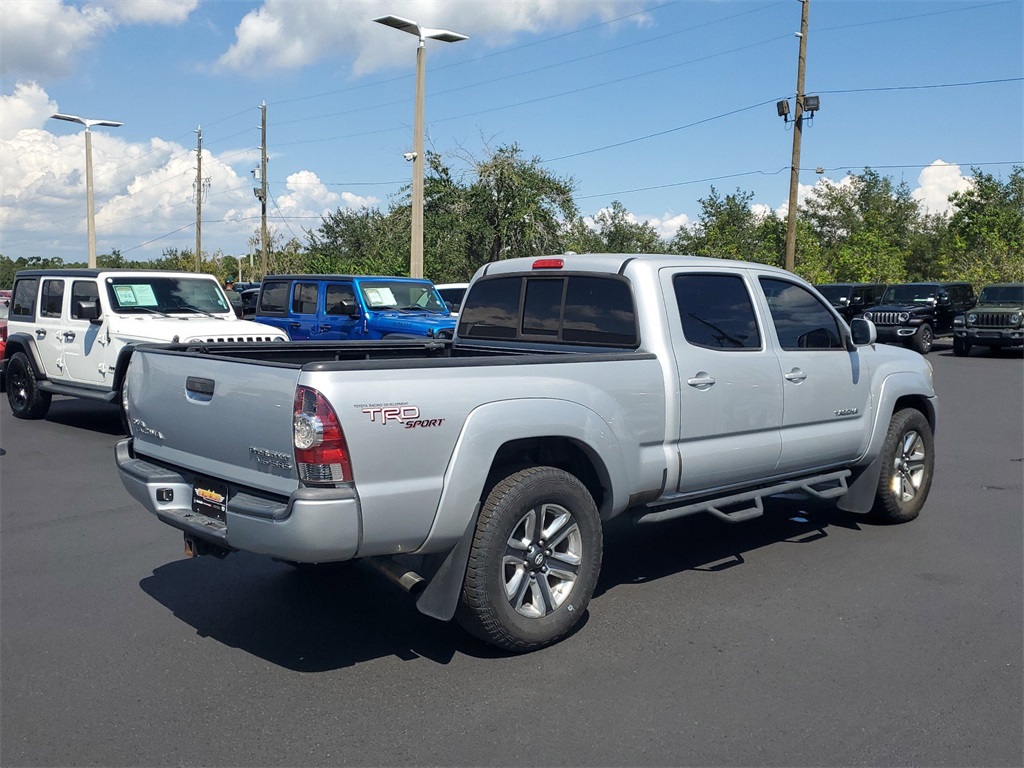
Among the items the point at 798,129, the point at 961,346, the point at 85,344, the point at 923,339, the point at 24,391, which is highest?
the point at 798,129

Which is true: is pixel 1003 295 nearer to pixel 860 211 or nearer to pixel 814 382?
pixel 814 382

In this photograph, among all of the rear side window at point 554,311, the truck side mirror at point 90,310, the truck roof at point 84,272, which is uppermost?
the truck roof at point 84,272

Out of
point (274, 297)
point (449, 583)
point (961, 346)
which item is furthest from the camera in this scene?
point (961, 346)

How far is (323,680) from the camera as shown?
163 inches

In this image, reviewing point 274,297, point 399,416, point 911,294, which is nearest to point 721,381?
point 399,416

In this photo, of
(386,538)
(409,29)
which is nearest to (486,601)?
(386,538)

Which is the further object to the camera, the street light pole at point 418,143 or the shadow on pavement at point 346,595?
the street light pole at point 418,143

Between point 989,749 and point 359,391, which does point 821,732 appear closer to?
point 989,749

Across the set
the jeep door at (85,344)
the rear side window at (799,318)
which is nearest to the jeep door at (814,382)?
the rear side window at (799,318)

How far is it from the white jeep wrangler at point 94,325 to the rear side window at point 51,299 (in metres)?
0.01

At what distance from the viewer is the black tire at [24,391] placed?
39.1 ft

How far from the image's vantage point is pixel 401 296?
15906 millimetres

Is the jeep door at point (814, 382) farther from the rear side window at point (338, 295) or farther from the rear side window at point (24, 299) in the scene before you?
the rear side window at point (338, 295)

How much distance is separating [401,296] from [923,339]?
1641 centimetres
